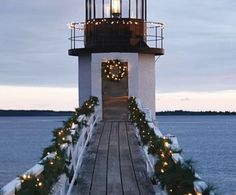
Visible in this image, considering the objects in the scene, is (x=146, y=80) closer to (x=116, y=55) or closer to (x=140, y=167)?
(x=116, y=55)

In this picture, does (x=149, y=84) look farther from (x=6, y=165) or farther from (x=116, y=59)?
(x=6, y=165)

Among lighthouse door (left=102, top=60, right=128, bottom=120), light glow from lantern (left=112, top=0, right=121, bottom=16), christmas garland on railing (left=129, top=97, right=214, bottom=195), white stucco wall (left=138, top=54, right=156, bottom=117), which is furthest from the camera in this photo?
white stucco wall (left=138, top=54, right=156, bottom=117)

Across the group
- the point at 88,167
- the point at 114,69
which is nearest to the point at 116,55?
the point at 114,69

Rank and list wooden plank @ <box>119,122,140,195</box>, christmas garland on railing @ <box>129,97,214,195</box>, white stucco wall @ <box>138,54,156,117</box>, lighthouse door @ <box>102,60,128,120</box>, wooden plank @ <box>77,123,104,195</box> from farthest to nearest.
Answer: white stucco wall @ <box>138,54,156,117</box>
lighthouse door @ <box>102,60,128,120</box>
wooden plank @ <box>77,123,104,195</box>
wooden plank @ <box>119,122,140,195</box>
christmas garland on railing @ <box>129,97,214,195</box>

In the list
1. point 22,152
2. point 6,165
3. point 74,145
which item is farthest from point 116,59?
point 22,152

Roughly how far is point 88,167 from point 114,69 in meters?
10.6

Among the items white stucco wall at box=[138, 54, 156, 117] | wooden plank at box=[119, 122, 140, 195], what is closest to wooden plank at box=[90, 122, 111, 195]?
wooden plank at box=[119, 122, 140, 195]

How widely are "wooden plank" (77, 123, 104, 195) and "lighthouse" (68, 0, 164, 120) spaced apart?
5.26 metres

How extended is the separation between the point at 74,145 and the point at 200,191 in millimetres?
5403

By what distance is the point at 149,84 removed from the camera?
24.7 m

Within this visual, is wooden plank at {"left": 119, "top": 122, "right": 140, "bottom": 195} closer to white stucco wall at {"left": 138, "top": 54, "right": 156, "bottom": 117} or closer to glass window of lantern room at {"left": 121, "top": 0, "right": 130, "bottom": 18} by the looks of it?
white stucco wall at {"left": 138, "top": 54, "right": 156, "bottom": 117}

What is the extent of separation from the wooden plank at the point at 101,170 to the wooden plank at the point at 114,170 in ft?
0.25

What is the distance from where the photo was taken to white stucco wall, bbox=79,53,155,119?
2367cm

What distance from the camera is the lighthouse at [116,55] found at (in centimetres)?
2372
